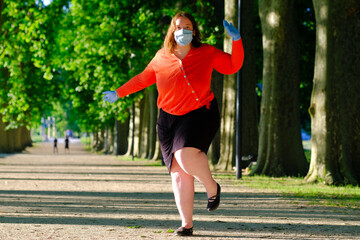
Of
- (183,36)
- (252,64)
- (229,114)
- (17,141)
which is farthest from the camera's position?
(17,141)

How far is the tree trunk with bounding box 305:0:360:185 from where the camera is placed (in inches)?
577

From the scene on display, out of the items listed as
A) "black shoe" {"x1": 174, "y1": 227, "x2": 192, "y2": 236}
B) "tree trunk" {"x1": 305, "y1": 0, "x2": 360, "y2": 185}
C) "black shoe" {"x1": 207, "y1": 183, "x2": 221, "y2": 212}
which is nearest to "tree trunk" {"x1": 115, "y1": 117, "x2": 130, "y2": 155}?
"tree trunk" {"x1": 305, "y1": 0, "x2": 360, "y2": 185}

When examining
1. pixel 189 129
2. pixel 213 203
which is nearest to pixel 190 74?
pixel 189 129

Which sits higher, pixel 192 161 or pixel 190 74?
pixel 190 74

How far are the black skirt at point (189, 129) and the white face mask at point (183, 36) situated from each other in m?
0.61

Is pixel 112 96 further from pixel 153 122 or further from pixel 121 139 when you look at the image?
pixel 121 139

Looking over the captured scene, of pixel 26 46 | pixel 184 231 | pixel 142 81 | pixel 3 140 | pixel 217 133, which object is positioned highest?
pixel 26 46

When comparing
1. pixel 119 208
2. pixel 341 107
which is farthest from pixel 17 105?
pixel 119 208

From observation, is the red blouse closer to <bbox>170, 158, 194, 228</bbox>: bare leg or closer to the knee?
the knee

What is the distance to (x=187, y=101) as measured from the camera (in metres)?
6.70

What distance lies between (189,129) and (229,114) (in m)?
14.4

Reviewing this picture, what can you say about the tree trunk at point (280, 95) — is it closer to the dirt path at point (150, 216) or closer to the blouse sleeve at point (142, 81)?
the dirt path at point (150, 216)

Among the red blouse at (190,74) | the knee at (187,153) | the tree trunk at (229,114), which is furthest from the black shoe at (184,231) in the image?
the tree trunk at (229,114)

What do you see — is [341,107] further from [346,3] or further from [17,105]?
[17,105]
